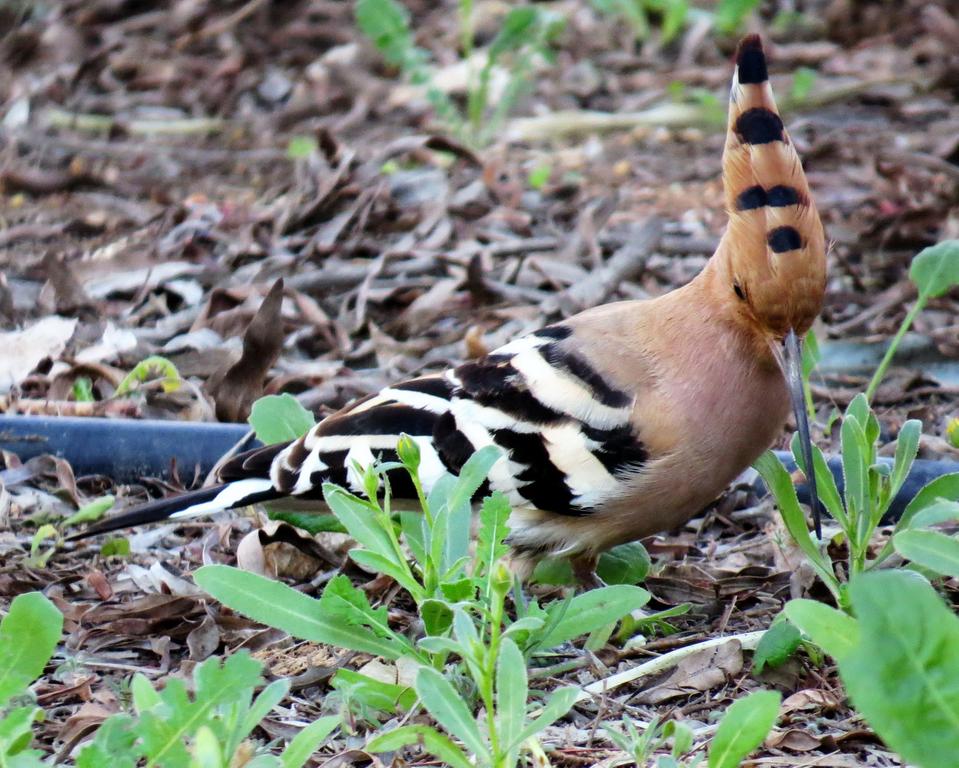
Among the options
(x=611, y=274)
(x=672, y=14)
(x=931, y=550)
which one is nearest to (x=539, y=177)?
(x=611, y=274)

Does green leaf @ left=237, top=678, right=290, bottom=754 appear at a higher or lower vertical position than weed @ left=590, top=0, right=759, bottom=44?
higher

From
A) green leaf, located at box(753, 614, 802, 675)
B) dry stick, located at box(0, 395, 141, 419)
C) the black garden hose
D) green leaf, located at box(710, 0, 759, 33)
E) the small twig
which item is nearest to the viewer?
green leaf, located at box(753, 614, 802, 675)

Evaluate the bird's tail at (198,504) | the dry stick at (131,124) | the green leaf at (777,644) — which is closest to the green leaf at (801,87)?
the dry stick at (131,124)

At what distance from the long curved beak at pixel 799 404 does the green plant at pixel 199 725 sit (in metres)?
1.03

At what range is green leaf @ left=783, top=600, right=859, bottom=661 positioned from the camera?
192 cm

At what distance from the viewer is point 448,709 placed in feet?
6.13

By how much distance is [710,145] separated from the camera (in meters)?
5.83

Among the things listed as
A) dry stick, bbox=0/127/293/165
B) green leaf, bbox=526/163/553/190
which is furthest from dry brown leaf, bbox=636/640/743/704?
dry stick, bbox=0/127/293/165

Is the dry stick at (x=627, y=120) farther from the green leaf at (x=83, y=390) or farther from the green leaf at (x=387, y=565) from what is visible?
the green leaf at (x=387, y=565)

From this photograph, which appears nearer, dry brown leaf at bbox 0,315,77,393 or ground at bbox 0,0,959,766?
ground at bbox 0,0,959,766

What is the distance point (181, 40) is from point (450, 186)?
7.26ft

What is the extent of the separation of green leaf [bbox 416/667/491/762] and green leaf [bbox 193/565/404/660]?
16.2 inches

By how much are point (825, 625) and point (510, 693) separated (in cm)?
43

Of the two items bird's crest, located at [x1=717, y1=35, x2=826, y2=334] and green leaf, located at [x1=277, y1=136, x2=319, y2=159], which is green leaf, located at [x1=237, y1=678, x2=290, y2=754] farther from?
green leaf, located at [x1=277, y1=136, x2=319, y2=159]
